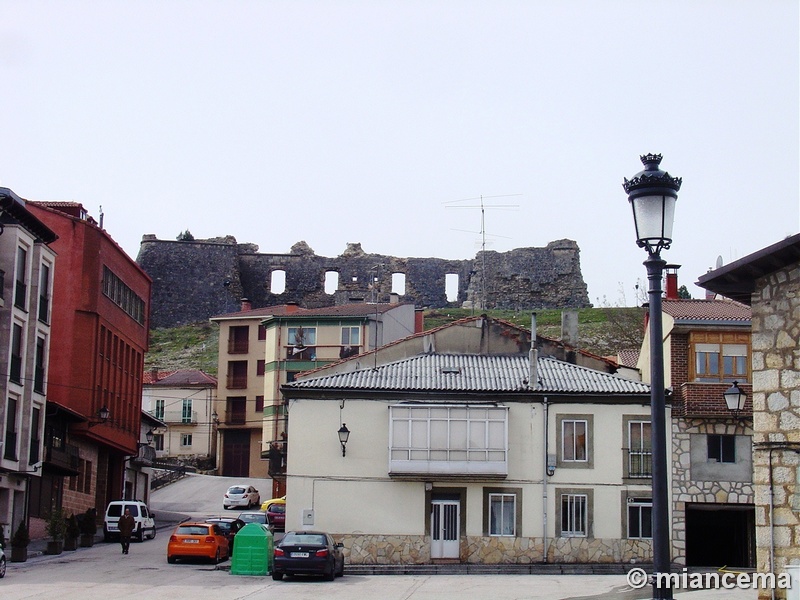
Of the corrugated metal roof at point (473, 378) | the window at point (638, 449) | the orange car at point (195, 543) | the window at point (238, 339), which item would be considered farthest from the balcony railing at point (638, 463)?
the window at point (238, 339)

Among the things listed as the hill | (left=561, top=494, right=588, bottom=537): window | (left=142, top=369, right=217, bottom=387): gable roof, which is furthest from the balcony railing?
(left=142, top=369, right=217, bottom=387): gable roof

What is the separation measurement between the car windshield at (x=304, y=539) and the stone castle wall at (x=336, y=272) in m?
68.0

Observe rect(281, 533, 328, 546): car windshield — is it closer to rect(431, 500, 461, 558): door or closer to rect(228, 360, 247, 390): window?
rect(431, 500, 461, 558): door

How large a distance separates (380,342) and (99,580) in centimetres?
3462

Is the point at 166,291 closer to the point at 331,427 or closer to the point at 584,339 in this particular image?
the point at 584,339

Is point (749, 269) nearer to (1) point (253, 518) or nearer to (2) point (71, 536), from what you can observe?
(2) point (71, 536)

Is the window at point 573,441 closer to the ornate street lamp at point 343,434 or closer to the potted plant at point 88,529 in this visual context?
the ornate street lamp at point 343,434

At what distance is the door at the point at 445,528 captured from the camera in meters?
32.3

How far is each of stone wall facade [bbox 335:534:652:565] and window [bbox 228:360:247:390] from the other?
38.2 metres

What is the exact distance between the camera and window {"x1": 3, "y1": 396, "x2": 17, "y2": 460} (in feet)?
119

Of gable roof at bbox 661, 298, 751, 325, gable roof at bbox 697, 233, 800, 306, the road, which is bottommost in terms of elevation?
the road

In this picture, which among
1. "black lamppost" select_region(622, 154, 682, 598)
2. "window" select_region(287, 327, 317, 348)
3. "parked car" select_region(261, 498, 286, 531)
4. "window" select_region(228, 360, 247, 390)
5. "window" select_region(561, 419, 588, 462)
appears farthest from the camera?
"window" select_region(228, 360, 247, 390)

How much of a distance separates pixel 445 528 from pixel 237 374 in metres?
39.0

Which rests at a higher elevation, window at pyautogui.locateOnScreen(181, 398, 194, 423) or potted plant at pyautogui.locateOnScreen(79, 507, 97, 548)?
window at pyautogui.locateOnScreen(181, 398, 194, 423)
